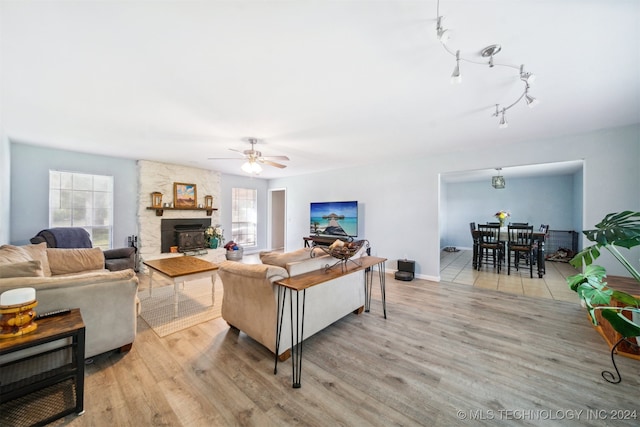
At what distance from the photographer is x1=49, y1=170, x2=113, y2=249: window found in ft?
14.3

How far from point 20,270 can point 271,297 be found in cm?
193

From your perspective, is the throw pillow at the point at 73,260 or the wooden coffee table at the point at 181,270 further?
the throw pillow at the point at 73,260

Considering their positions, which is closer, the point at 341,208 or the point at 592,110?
the point at 592,110

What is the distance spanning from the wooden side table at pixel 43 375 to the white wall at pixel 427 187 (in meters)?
4.78

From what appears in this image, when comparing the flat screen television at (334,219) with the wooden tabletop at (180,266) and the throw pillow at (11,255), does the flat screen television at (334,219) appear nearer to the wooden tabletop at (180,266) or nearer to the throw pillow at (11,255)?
the wooden tabletop at (180,266)

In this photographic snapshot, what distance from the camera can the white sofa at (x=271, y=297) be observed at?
2074 millimetres

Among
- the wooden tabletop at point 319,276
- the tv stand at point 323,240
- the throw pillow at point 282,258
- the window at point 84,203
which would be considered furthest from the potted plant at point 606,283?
the window at point 84,203

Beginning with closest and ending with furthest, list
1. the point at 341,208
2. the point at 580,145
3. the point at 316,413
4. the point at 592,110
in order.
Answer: the point at 316,413 < the point at 592,110 < the point at 580,145 < the point at 341,208

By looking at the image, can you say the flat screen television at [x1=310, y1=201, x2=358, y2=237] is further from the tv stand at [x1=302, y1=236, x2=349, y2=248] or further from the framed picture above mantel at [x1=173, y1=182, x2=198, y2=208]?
the framed picture above mantel at [x1=173, y1=182, x2=198, y2=208]

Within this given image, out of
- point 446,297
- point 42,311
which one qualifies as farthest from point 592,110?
point 42,311

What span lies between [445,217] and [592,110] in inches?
245

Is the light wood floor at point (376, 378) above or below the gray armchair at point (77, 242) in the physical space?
below

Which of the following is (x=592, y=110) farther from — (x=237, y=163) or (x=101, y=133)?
(x=101, y=133)

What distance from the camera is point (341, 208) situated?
5.79m
